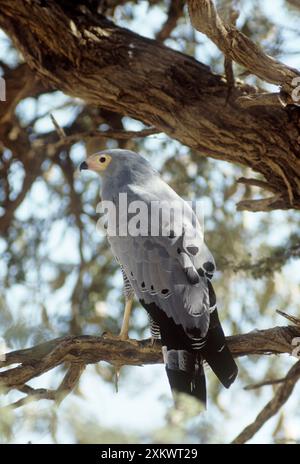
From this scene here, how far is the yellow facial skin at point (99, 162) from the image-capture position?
19.4 ft

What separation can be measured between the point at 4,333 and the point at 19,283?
6.94ft

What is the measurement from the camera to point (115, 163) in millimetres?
5852

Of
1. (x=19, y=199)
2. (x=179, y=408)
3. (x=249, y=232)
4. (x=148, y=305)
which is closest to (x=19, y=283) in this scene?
(x=19, y=199)

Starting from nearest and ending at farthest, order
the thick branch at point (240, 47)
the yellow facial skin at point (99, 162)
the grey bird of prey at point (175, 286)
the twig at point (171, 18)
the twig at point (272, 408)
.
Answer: the grey bird of prey at point (175, 286) → the thick branch at point (240, 47) → the twig at point (272, 408) → the yellow facial skin at point (99, 162) → the twig at point (171, 18)

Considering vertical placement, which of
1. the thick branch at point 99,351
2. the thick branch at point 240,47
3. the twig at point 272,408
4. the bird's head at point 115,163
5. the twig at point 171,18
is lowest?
the twig at point 272,408

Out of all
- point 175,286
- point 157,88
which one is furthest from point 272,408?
point 157,88

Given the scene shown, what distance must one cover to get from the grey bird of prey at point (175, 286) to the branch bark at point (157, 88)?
1.61 feet

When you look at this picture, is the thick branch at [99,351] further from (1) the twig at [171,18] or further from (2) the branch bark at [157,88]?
(1) the twig at [171,18]

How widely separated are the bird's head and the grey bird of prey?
0.28m

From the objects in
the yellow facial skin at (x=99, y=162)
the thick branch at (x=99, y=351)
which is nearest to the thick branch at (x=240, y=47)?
the yellow facial skin at (x=99, y=162)

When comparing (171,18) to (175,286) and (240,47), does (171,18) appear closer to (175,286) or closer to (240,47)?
(240,47)

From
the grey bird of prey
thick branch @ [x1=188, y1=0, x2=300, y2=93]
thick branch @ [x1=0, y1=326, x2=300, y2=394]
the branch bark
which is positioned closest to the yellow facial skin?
the branch bark

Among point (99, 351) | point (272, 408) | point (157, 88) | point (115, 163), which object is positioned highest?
point (157, 88)

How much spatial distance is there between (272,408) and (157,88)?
2.14 m
